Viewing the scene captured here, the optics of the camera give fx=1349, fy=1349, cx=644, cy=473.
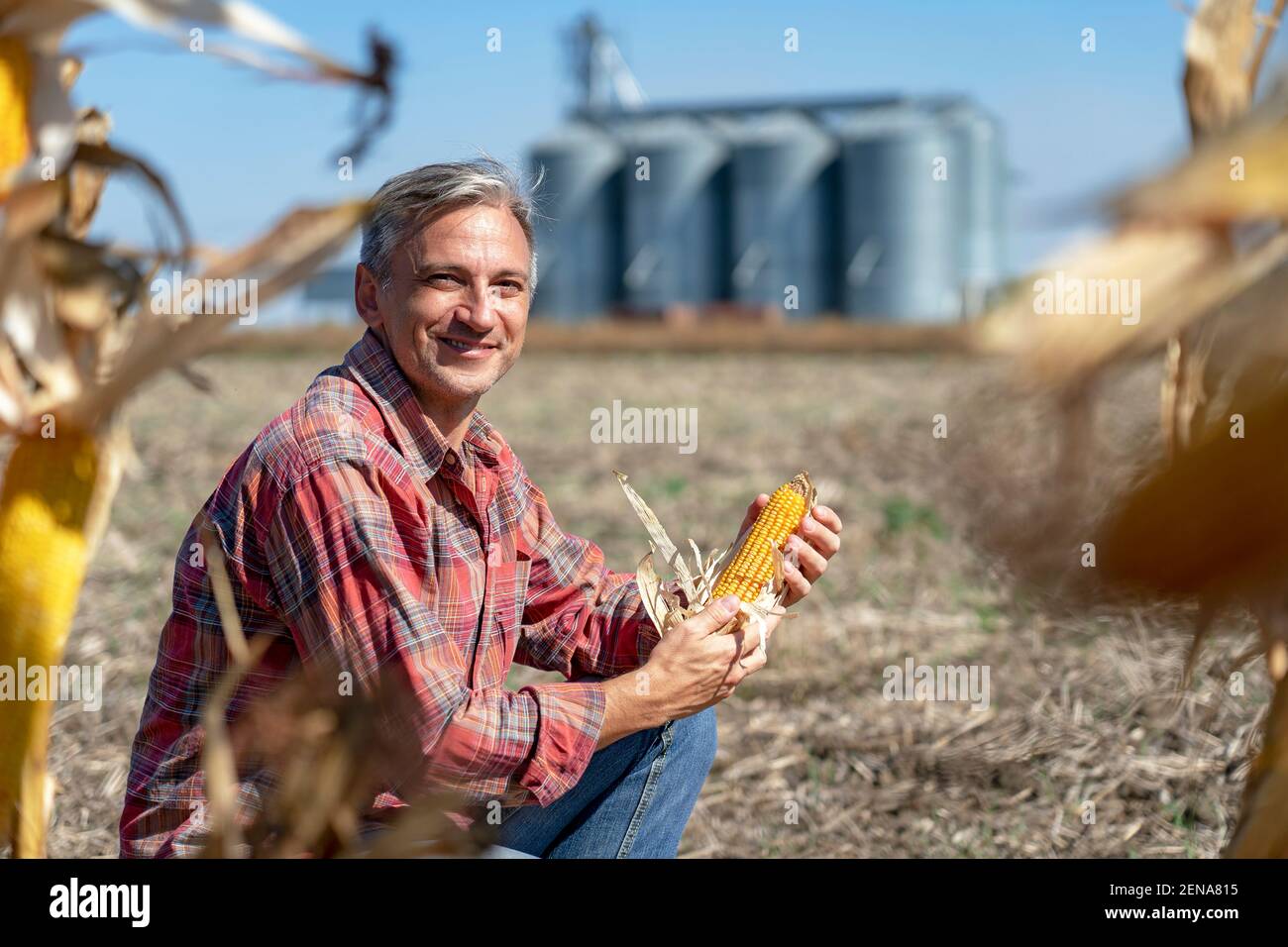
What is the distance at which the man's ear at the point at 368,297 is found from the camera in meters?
2.27

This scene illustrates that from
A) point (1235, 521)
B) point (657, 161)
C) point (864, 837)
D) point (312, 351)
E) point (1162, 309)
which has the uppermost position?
point (657, 161)

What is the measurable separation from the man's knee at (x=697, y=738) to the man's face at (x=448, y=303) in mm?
742

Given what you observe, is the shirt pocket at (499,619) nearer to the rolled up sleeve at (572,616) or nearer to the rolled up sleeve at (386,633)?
the rolled up sleeve at (572,616)

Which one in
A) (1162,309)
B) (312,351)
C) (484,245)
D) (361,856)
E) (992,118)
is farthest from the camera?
(992,118)

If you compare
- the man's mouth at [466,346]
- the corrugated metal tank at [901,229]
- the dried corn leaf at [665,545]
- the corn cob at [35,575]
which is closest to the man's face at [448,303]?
the man's mouth at [466,346]

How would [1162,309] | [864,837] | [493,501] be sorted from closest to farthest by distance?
[1162,309]
[493,501]
[864,837]

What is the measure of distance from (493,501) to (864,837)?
150 centimetres

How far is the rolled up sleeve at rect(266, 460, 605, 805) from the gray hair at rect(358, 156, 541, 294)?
1.46ft

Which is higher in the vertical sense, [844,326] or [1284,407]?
[844,326]

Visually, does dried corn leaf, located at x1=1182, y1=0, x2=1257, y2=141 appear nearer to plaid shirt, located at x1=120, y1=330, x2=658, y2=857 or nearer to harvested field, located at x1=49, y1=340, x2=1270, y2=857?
harvested field, located at x1=49, y1=340, x2=1270, y2=857

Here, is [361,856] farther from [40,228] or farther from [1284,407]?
[1284,407]

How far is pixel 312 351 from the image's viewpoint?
77.0 feet

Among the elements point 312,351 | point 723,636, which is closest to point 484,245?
point 723,636

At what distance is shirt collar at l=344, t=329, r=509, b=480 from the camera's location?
7.09ft
